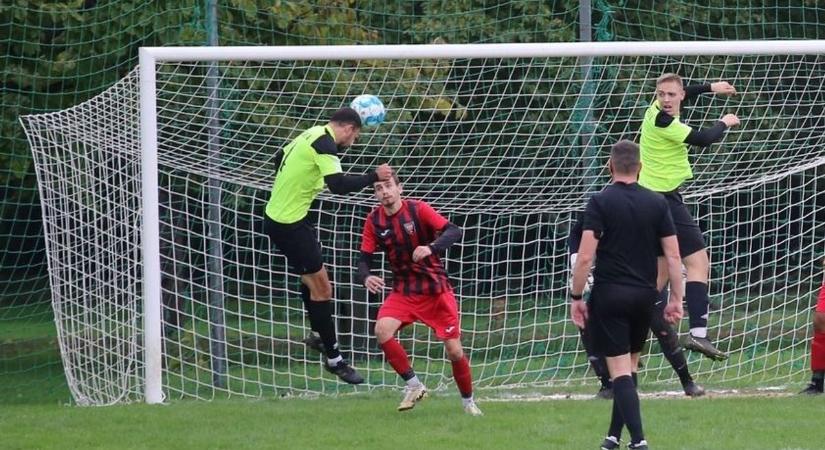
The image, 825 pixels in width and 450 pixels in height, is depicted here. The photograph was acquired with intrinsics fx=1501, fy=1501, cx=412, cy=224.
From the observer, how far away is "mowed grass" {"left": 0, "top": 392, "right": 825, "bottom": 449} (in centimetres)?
→ 898

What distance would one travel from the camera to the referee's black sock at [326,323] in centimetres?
1133

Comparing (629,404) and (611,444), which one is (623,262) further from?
(611,444)

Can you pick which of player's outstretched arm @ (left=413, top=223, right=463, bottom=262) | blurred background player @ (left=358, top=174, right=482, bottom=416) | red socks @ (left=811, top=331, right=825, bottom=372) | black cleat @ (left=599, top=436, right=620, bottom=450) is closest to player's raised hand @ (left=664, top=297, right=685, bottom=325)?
black cleat @ (left=599, top=436, right=620, bottom=450)

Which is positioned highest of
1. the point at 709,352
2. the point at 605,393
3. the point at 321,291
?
the point at 321,291

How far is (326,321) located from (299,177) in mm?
1193

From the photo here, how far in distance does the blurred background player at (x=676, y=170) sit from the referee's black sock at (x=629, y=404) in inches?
102

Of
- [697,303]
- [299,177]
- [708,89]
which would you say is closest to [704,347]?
[697,303]

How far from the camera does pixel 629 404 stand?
318 inches

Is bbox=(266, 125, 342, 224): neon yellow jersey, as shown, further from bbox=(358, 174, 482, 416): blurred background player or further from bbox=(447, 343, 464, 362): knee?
bbox=(447, 343, 464, 362): knee

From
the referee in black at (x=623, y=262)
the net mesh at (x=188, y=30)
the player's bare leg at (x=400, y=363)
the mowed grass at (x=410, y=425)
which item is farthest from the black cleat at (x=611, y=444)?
the net mesh at (x=188, y=30)

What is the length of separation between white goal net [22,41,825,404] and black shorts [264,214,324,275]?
3.08 ft

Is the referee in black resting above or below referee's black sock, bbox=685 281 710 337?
above

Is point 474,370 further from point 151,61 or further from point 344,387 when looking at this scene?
point 151,61

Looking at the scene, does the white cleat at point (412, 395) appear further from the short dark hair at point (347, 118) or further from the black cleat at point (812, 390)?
the black cleat at point (812, 390)
